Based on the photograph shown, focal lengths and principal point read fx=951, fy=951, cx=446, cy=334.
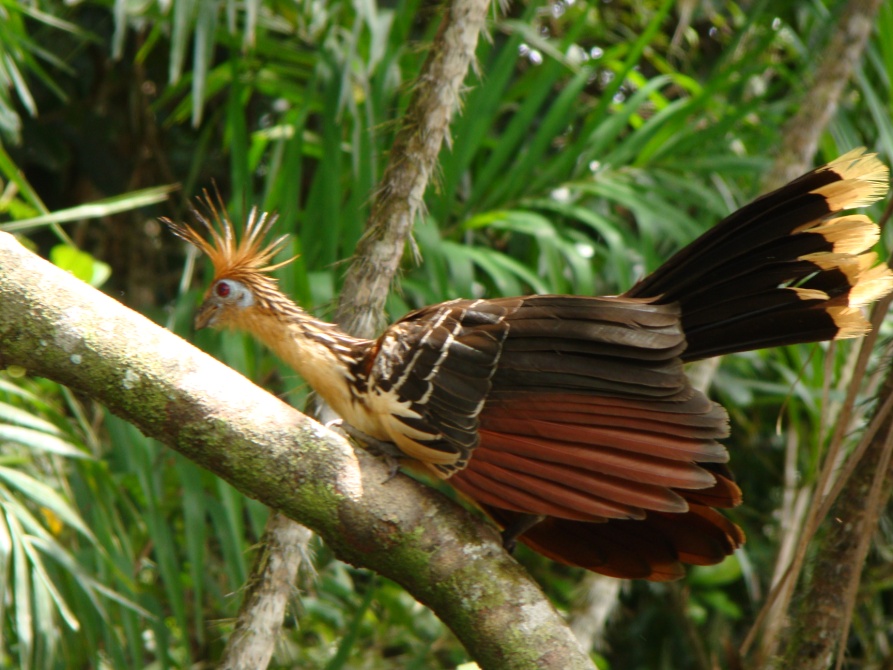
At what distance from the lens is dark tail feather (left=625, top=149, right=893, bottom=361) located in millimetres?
2219

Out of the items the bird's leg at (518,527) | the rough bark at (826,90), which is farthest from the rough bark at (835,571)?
the rough bark at (826,90)

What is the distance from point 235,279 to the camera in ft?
8.66

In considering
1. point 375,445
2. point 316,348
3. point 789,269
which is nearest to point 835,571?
point 789,269

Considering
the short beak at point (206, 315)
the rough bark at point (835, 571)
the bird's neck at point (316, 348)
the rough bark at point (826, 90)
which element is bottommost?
the rough bark at point (835, 571)

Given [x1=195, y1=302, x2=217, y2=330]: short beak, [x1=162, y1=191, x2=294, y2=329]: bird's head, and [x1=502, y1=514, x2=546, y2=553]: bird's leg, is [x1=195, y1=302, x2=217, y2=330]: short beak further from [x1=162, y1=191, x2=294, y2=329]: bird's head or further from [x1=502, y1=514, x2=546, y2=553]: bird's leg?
[x1=502, y1=514, x2=546, y2=553]: bird's leg

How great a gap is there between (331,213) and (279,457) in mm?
1252

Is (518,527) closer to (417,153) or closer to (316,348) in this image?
(316,348)

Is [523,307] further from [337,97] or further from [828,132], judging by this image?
[828,132]

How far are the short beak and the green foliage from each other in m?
0.33

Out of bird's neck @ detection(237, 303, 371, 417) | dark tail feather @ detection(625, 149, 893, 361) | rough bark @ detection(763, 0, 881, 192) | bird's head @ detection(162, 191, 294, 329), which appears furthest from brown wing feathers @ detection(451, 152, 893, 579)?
rough bark @ detection(763, 0, 881, 192)

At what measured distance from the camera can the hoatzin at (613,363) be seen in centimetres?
219

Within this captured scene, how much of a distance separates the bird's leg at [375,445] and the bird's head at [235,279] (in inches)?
15.6

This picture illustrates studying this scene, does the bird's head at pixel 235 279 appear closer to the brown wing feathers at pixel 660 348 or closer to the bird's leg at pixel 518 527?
the brown wing feathers at pixel 660 348

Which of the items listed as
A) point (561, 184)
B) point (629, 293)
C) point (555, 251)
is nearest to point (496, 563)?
point (629, 293)
